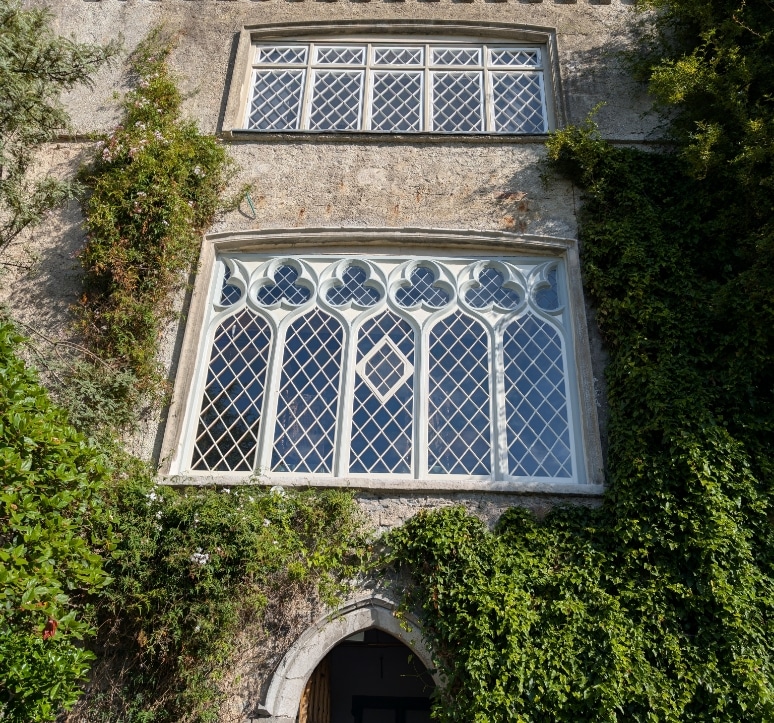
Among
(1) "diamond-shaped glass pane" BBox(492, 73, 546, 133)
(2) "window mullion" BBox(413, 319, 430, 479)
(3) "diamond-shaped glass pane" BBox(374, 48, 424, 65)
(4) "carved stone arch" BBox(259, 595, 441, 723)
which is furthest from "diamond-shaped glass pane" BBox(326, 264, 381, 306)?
(3) "diamond-shaped glass pane" BBox(374, 48, 424, 65)

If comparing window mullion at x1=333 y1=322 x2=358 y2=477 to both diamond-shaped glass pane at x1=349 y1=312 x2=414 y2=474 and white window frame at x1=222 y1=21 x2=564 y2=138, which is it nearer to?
diamond-shaped glass pane at x1=349 y1=312 x2=414 y2=474

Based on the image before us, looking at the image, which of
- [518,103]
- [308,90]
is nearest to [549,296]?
[518,103]

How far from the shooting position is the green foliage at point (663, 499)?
5.40 metres

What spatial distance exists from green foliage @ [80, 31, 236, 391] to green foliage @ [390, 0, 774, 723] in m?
3.40

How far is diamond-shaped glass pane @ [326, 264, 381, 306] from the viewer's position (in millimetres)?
7852

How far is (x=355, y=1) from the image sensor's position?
9.93 meters

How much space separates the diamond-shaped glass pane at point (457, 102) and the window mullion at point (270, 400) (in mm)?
3284

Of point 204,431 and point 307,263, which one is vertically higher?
point 307,263

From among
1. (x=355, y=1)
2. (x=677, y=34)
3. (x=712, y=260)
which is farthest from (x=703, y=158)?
(x=355, y=1)

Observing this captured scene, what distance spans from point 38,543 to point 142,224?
12.6ft

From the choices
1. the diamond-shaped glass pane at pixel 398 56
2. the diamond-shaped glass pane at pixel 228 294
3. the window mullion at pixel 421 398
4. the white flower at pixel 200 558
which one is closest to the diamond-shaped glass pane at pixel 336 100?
the diamond-shaped glass pane at pixel 398 56

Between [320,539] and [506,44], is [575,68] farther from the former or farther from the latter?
[320,539]

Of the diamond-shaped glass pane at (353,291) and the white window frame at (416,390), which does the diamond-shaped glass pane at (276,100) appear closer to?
the white window frame at (416,390)

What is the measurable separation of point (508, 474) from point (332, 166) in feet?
13.4
